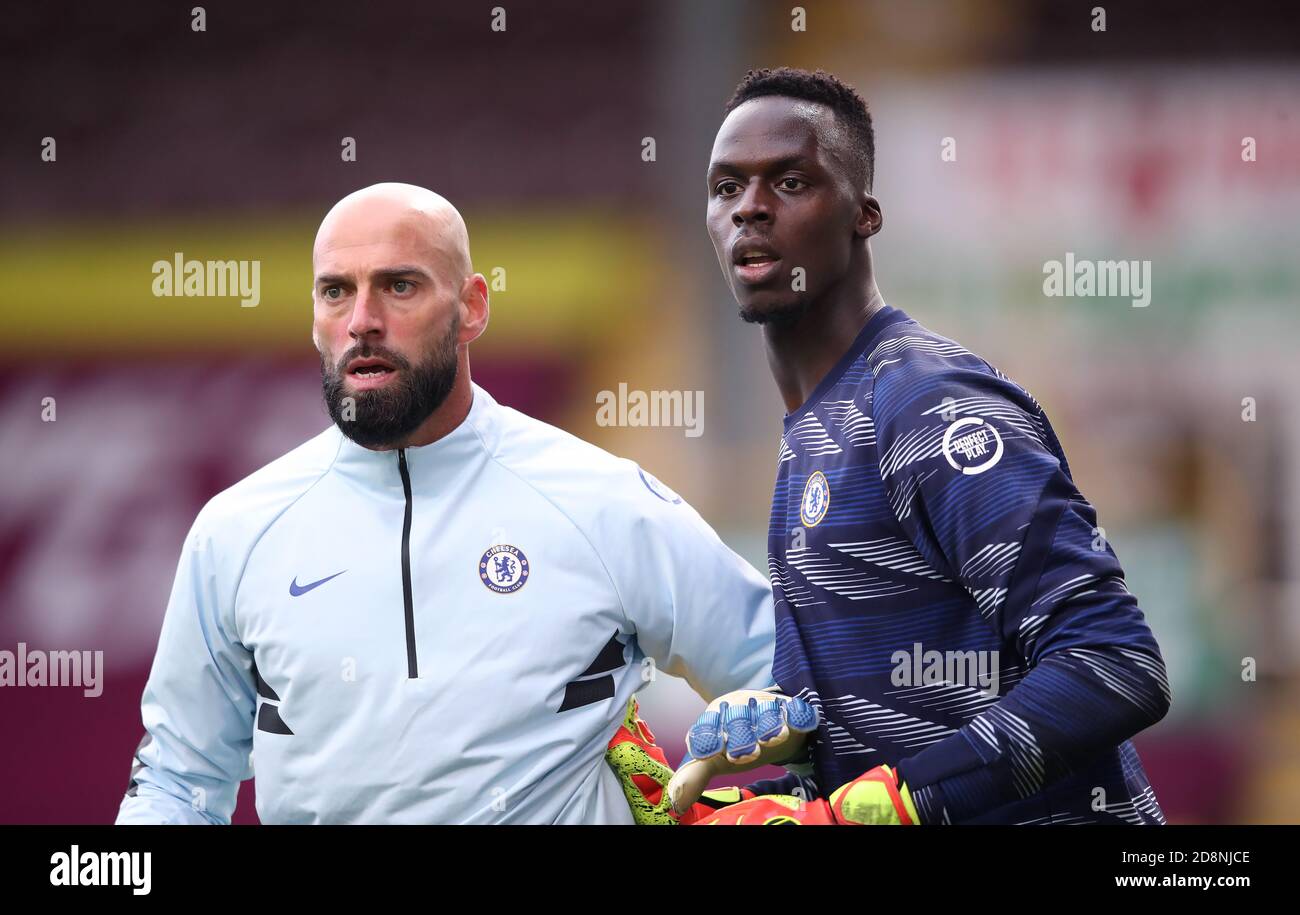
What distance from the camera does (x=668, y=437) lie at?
20.4 feet

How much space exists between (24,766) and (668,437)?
11.4ft

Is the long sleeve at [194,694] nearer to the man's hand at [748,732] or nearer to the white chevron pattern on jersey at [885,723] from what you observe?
the man's hand at [748,732]

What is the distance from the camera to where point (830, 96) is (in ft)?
6.82

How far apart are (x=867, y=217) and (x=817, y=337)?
0.69 ft

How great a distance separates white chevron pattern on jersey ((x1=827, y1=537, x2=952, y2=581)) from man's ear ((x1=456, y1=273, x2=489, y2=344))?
764 millimetres

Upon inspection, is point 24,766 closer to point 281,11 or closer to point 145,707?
point 281,11

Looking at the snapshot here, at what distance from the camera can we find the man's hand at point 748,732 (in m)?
1.89

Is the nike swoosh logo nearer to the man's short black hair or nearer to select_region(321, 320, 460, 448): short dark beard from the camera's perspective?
select_region(321, 320, 460, 448): short dark beard

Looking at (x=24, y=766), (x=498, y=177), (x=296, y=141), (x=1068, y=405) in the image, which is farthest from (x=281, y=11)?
(x=1068, y=405)

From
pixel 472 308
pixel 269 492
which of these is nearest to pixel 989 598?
pixel 472 308

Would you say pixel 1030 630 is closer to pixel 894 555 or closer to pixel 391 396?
pixel 894 555

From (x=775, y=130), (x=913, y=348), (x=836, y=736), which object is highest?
(x=775, y=130)

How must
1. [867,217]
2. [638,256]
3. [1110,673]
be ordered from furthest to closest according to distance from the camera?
[638,256] → [867,217] → [1110,673]

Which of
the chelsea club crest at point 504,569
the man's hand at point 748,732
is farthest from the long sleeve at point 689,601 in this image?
the man's hand at point 748,732
